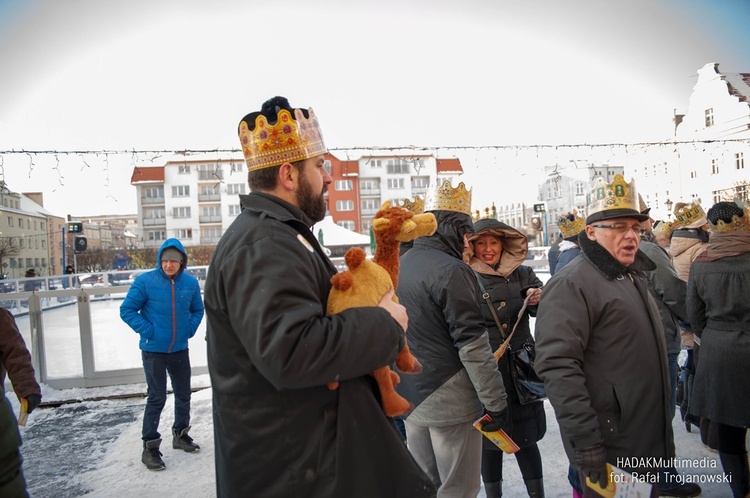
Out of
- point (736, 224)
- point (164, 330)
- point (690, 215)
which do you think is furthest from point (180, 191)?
point (736, 224)

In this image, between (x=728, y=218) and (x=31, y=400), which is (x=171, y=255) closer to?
(x=31, y=400)

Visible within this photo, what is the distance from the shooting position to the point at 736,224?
3.53m

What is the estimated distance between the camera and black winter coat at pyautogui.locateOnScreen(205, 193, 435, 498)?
54.0 inches

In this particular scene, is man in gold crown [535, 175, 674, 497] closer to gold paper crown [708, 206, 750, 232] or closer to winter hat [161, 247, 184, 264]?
gold paper crown [708, 206, 750, 232]

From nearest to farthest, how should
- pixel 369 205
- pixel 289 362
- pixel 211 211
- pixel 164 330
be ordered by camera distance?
pixel 289 362 → pixel 164 330 → pixel 211 211 → pixel 369 205

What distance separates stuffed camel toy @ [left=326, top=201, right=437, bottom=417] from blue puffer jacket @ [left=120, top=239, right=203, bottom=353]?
3.81 meters

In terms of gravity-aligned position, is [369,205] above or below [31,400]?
above

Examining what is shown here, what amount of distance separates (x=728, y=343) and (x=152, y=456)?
491cm

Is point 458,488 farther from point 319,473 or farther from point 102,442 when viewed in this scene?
point 102,442

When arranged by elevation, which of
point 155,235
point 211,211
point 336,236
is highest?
point 211,211

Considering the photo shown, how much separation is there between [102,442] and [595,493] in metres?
5.14

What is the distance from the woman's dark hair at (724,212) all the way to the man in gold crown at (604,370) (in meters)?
1.51

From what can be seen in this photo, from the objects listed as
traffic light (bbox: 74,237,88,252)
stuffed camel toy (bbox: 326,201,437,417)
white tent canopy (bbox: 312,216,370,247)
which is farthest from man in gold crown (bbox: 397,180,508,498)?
traffic light (bbox: 74,237,88,252)

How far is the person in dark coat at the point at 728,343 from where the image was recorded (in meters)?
3.33
